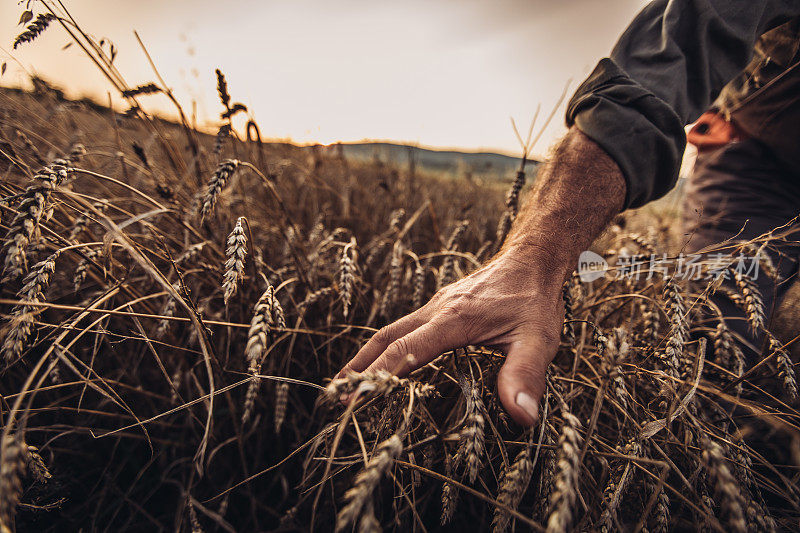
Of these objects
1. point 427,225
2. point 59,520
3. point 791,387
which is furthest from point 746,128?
point 59,520

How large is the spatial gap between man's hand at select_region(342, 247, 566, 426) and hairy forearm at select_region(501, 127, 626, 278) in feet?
0.11

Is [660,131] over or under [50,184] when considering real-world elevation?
over

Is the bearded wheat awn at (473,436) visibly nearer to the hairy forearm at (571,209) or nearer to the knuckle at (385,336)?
the knuckle at (385,336)

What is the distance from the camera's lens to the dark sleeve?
3.50ft

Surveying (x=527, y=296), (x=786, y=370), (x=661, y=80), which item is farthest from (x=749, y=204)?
(x=527, y=296)

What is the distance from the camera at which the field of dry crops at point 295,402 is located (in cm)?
73

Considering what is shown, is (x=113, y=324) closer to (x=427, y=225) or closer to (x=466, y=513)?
(x=466, y=513)

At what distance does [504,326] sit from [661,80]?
1087 mm

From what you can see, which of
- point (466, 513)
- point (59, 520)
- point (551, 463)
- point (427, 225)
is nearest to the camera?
point (551, 463)

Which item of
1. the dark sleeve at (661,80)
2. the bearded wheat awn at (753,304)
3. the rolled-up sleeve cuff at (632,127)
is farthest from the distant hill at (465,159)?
the bearded wheat awn at (753,304)

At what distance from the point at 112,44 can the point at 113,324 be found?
43.7 inches

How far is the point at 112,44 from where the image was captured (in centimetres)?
117

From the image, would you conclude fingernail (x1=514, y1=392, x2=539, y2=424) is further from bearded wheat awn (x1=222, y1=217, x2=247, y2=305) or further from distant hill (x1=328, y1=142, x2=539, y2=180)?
distant hill (x1=328, y1=142, x2=539, y2=180)

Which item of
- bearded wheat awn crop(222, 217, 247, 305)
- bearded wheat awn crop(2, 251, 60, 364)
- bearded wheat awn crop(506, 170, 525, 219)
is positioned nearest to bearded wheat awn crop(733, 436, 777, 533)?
bearded wheat awn crop(506, 170, 525, 219)
